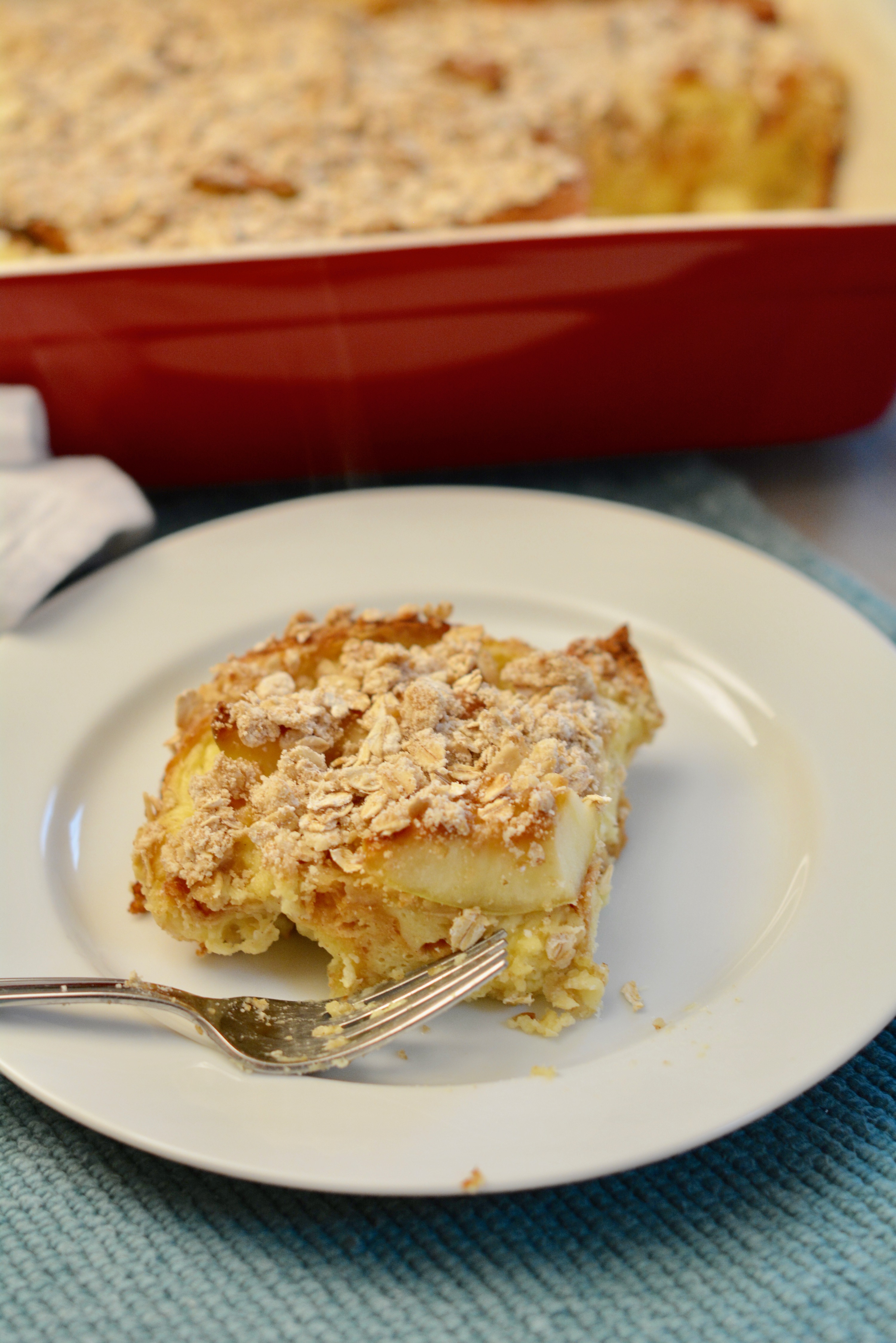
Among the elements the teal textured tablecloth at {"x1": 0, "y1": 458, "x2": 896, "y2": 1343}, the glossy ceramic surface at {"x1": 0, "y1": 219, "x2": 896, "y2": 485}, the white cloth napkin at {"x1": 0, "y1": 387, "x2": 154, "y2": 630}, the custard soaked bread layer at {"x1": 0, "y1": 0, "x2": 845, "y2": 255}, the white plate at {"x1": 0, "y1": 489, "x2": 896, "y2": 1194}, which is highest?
the custard soaked bread layer at {"x1": 0, "y1": 0, "x2": 845, "y2": 255}

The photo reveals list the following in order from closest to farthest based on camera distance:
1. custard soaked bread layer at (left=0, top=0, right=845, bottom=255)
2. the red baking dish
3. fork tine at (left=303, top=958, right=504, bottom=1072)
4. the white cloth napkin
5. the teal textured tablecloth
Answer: the teal textured tablecloth → fork tine at (left=303, top=958, right=504, bottom=1072) → the white cloth napkin → the red baking dish → custard soaked bread layer at (left=0, top=0, right=845, bottom=255)

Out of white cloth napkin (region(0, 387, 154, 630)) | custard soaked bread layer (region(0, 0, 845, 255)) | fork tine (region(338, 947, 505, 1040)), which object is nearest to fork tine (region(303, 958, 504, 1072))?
fork tine (region(338, 947, 505, 1040))

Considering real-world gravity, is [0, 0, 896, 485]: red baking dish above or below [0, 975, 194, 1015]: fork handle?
above

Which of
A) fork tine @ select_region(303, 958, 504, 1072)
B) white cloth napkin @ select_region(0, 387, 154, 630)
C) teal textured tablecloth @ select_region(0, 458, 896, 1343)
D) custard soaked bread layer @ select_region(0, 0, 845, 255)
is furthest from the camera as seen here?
custard soaked bread layer @ select_region(0, 0, 845, 255)

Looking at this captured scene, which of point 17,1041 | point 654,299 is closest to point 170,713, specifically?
point 17,1041

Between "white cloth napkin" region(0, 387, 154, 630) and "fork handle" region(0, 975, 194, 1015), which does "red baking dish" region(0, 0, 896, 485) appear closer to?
"white cloth napkin" region(0, 387, 154, 630)

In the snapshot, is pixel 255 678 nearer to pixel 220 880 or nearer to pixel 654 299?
pixel 220 880

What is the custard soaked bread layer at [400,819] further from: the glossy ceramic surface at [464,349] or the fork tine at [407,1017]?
the glossy ceramic surface at [464,349]

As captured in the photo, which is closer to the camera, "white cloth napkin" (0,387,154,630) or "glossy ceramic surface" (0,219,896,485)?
"white cloth napkin" (0,387,154,630)
